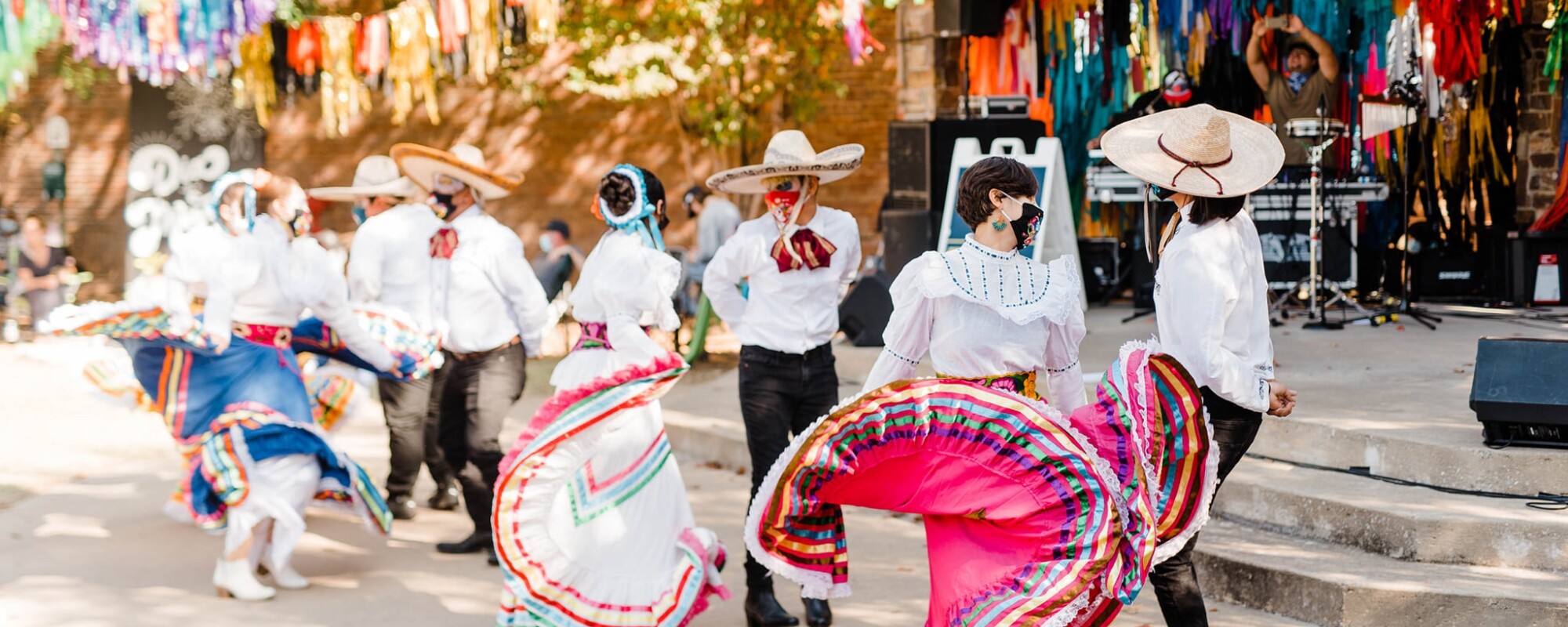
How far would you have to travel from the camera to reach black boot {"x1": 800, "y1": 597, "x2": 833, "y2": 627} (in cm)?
560

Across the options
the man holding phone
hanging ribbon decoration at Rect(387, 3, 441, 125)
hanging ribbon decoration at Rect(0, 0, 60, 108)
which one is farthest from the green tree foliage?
hanging ribbon decoration at Rect(0, 0, 60, 108)

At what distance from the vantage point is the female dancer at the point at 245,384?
20.1 ft

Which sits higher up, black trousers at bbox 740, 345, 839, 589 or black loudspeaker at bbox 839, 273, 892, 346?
black trousers at bbox 740, 345, 839, 589

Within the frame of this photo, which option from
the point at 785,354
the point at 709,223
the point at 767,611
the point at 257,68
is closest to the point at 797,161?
the point at 785,354

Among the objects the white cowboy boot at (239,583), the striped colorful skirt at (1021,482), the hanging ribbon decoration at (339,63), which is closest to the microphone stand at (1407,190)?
the striped colorful skirt at (1021,482)

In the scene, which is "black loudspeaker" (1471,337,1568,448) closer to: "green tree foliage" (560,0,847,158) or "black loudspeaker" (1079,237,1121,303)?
"black loudspeaker" (1079,237,1121,303)

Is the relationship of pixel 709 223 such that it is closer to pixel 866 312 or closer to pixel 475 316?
pixel 866 312

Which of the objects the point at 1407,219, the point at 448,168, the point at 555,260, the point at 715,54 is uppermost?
the point at 715,54

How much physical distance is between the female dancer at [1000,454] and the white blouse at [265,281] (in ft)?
9.67

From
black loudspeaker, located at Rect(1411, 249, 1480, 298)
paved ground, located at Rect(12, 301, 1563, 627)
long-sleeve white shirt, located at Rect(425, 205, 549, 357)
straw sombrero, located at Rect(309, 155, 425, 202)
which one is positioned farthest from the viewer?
black loudspeaker, located at Rect(1411, 249, 1480, 298)

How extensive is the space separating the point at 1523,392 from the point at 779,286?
2.77m

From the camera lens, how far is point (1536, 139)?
13039mm

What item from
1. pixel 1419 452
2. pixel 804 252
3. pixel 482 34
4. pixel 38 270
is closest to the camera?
pixel 804 252

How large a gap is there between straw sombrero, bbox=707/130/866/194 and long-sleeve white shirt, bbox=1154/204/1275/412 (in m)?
1.62
